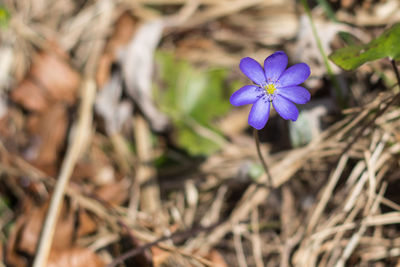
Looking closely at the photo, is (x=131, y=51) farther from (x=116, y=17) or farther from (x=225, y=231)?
(x=225, y=231)

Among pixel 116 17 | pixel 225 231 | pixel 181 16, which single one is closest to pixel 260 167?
pixel 225 231

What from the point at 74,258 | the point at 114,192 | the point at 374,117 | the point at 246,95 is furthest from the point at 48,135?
the point at 374,117

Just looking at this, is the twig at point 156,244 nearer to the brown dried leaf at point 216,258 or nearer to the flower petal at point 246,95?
the brown dried leaf at point 216,258

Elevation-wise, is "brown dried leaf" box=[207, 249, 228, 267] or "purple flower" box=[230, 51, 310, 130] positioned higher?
"purple flower" box=[230, 51, 310, 130]

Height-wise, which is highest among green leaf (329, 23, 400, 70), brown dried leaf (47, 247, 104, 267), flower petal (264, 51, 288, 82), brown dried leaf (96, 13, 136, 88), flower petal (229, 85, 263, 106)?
brown dried leaf (96, 13, 136, 88)

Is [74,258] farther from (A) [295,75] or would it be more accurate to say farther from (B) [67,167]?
(A) [295,75]

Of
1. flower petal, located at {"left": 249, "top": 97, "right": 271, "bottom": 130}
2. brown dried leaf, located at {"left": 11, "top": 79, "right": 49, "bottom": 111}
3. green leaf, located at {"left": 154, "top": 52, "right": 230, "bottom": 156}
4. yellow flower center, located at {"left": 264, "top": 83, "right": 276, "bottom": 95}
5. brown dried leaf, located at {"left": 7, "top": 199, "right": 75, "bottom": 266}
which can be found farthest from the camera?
brown dried leaf, located at {"left": 11, "top": 79, "right": 49, "bottom": 111}

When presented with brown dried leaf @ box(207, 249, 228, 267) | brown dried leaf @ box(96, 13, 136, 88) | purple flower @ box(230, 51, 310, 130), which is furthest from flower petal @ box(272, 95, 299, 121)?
brown dried leaf @ box(96, 13, 136, 88)

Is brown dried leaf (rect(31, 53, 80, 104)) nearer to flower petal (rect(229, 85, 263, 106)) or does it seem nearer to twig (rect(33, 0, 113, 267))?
twig (rect(33, 0, 113, 267))
